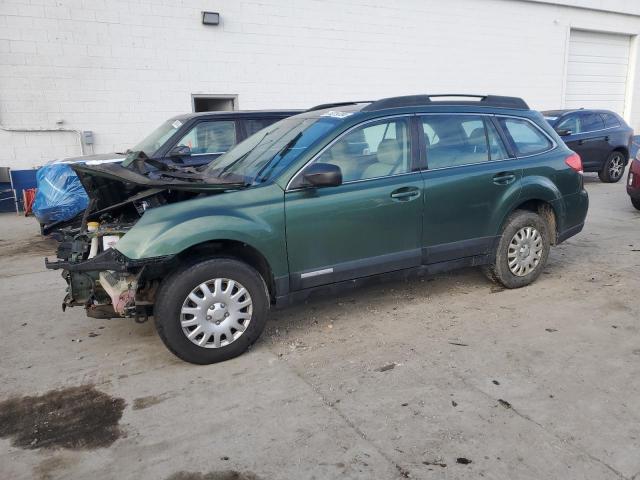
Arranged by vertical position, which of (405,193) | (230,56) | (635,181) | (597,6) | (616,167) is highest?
(597,6)

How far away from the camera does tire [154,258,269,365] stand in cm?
355

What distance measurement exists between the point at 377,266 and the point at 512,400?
1.51m

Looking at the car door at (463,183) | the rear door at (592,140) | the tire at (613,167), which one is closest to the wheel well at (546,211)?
the car door at (463,183)

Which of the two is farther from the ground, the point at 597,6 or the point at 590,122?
the point at 597,6

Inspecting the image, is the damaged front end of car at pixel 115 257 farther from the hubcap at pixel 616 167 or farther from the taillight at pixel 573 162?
the hubcap at pixel 616 167

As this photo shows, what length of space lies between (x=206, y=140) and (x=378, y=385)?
522 centimetres

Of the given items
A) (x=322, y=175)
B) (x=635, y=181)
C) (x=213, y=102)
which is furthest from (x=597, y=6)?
(x=322, y=175)

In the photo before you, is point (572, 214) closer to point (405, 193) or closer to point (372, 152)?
point (405, 193)

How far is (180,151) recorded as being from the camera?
23.7ft

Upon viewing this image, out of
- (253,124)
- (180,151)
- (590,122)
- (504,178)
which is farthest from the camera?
(590,122)

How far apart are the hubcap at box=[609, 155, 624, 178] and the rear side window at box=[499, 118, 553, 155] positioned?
8709 millimetres

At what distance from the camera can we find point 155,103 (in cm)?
1171

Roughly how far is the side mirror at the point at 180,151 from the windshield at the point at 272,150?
7.87 feet

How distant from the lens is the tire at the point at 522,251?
495 cm
